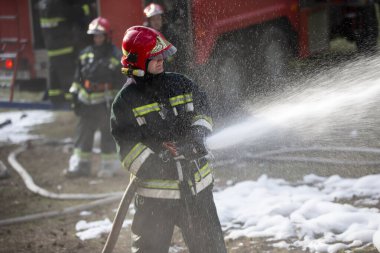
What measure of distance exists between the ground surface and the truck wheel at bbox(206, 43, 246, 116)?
118 centimetres

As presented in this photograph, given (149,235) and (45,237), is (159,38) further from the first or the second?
(45,237)

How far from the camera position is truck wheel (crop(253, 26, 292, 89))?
777 centimetres

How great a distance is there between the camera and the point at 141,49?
350 centimetres

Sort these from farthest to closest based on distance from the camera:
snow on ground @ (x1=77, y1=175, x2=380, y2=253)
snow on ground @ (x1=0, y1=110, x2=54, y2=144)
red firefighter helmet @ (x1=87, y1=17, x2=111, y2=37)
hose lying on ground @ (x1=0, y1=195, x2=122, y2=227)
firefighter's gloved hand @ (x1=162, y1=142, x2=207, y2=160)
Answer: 1. snow on ground @ (x1=0, y1=110, x2=54, y2=144)
2. red firefighter helmet @ (x1=87, y1=17, x2=111, y2=37)
3. hose lying on ground @ (x1=0, y1=195, x2=122, y2=227)
4. snow on ground @ (x1=77, y1=175, x2=380, y2=253)
5. firefighter's gloved hand @ (x1=162, y1=142, x2=207, y2=160)

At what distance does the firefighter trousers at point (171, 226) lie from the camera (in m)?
3.52

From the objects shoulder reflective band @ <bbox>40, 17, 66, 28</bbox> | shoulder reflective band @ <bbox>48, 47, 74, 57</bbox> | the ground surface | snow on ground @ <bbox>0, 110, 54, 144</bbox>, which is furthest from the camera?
snow on ground @ <bbox>0, 110, 54, 144</bbox>

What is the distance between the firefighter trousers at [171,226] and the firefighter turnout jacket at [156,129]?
69mm

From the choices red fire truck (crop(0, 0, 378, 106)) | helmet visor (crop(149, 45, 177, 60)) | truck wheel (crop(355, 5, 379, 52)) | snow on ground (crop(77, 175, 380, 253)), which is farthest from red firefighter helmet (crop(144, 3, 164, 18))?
helmet visor (crop(149, 45, 177, 60))

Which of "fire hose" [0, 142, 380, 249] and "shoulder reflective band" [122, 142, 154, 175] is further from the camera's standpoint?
"fire hose" [0, 142, 380, 249]

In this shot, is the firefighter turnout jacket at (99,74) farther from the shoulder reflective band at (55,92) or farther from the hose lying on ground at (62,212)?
the shoulder reflective band at (55,92)

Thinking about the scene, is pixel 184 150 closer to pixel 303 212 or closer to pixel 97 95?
pixel 303 212

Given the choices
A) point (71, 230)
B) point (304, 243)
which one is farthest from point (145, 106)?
point (71, 230)

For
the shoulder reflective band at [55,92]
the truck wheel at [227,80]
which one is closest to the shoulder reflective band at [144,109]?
the truck wheel at [227,80]

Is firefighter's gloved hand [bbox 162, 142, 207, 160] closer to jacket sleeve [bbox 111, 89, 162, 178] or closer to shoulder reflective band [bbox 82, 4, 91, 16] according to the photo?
jacket sleeve [bbox 111, 89, 162, 178]
